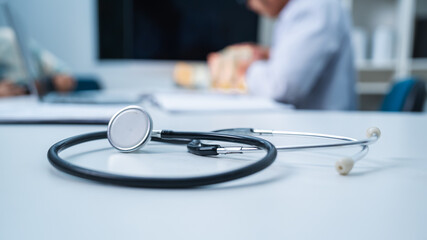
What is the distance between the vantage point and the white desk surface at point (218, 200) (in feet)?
0.57

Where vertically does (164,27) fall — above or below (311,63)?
above

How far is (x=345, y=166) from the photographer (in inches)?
10.5

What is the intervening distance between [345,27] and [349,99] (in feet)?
0.79

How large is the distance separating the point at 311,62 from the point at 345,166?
80cm

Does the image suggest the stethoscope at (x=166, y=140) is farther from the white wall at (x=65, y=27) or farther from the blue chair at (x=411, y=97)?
the white wall at (x=65, y=27)

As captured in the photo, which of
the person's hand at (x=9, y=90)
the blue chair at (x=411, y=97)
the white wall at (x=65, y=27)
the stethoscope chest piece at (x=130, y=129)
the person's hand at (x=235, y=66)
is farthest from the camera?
the white wall at (x=65, y=27)

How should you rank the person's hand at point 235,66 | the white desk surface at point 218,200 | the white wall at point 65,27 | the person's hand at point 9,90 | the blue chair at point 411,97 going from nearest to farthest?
the white desk surface at point 218,200 < the blue chair at point 411,97 < the person's hand at point 9,90 < the person's hand at point 235,66 < the white wall at point 65,27

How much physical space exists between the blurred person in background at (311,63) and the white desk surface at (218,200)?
0.69m

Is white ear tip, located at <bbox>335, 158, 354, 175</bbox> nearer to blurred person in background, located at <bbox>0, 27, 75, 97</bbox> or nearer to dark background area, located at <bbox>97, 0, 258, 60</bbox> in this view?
blurred person in background, located at <bbox>0, 27, 75, 97</bbox>

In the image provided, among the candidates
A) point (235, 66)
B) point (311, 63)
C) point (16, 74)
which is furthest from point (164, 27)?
point (311, 63)

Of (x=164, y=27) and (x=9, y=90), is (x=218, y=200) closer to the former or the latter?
(x=9, y=90)

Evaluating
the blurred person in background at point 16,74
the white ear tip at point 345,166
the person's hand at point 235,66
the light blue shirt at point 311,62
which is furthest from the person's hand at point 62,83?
the white ear tip at point 345,166

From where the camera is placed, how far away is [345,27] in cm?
111

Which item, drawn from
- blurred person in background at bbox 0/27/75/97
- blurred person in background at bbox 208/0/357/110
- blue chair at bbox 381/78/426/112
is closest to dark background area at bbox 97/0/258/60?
blurred person in background at bbox 0/27/75/97
